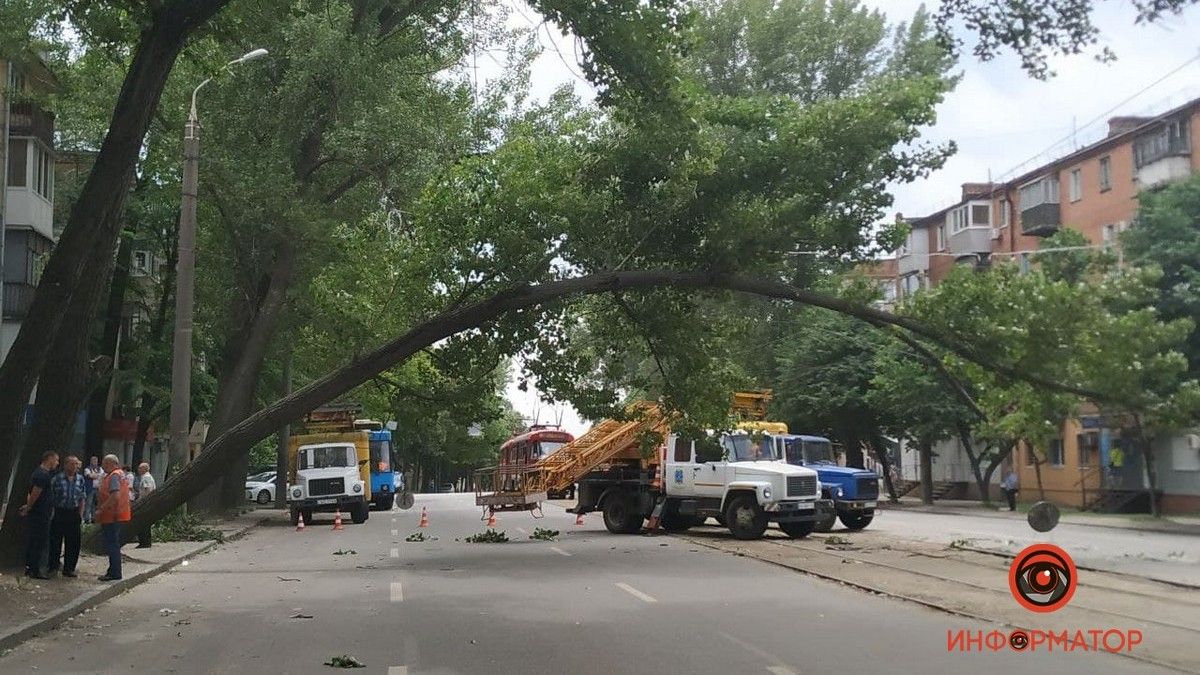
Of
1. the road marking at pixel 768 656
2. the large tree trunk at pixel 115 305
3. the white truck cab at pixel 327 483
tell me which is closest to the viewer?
the road marking at pixel 768 656

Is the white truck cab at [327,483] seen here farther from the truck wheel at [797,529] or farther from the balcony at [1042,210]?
the balcony at [1042,210]

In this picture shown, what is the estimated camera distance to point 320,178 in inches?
1116

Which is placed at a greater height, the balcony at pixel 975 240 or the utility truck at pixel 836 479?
the balcony at pixel 975 240

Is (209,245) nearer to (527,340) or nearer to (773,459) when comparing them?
(527,340)

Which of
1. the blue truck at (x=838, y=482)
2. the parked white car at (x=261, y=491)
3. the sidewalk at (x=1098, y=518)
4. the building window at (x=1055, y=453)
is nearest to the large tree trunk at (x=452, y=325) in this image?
the blue truck at (x=838, y=482)

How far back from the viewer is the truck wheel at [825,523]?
2650 cm

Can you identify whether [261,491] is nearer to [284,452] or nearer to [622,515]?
[284,452]

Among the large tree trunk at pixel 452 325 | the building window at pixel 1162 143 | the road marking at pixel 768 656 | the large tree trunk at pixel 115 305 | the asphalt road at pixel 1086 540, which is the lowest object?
the asphalt road at pixel 1086 540

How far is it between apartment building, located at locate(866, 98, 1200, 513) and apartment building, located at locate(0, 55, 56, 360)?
2520cm

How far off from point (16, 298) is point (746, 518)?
73.2 feet

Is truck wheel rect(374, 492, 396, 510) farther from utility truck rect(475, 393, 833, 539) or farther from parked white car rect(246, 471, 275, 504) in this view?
utility truck rect(475, 393, 833, 539)

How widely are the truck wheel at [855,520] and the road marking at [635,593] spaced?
1478 centimetres

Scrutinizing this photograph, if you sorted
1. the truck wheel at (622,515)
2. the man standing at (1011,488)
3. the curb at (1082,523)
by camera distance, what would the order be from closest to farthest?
the truck wheel at (622,515), the curb at (1082,523), the man standing at (1011,488)

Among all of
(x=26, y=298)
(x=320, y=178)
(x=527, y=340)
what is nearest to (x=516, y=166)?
(x=527, y=340)
